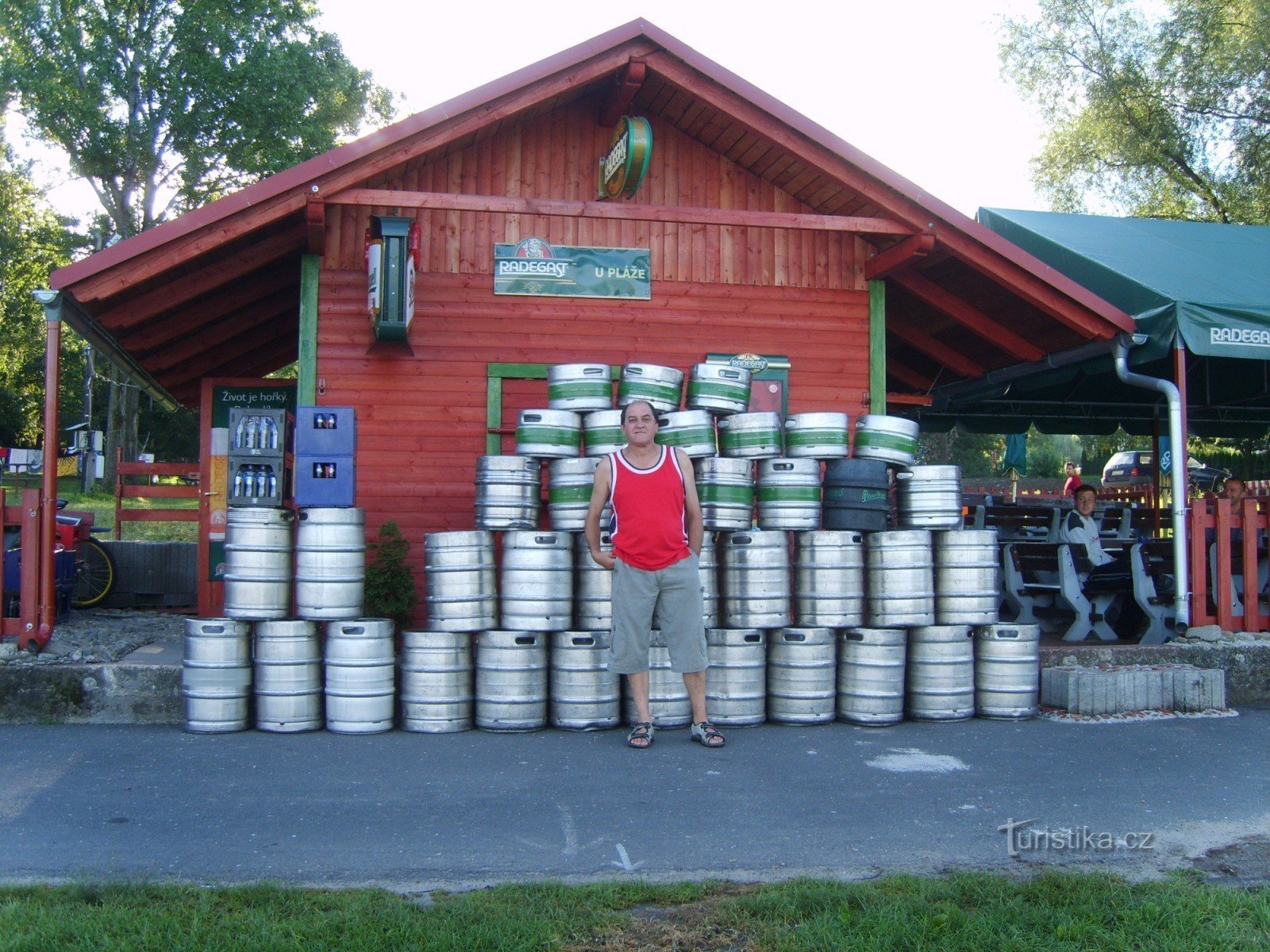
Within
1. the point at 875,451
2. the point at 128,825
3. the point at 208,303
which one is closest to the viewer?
the point at 128,825

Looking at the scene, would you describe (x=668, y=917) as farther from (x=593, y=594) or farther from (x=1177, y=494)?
(x=1177, y=494)

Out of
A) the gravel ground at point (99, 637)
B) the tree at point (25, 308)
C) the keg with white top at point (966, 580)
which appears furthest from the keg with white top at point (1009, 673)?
the tree at point (25, 308)

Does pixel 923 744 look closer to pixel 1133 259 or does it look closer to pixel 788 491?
pixel 788 491

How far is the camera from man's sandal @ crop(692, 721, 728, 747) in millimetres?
6160

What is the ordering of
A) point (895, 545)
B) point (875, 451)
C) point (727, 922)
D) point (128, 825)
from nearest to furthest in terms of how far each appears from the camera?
point (727, 922) → point (128, 825) → point (895, 545) → point (875, 451)

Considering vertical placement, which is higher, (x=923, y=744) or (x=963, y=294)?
(x=963, y=294)

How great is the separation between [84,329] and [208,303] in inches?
65.8

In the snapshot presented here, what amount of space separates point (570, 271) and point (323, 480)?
2.67 metres

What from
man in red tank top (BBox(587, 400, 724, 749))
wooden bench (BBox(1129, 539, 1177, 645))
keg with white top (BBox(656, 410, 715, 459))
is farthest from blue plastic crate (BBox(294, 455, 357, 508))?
wooden bench (BBox(1129, 539, 1177, 645))

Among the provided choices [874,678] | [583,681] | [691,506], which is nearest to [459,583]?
[583,681]

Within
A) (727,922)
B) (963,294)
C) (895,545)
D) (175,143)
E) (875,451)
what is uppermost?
(175,143)

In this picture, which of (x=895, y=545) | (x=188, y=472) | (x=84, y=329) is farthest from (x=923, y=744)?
(x=188, y=472)

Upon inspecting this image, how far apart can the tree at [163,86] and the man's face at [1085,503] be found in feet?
75.4

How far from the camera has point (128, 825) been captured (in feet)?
15.4
